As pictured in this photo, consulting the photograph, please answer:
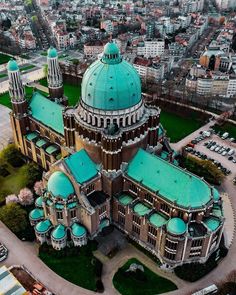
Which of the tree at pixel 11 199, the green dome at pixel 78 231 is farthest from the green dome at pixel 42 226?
the tree at pixel 11 199

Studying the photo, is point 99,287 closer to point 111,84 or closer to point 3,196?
point 3,196

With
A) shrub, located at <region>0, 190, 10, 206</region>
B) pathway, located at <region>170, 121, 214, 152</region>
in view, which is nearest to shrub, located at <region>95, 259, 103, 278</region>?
shrub, located at <region>0, 190, 10, 206</region>

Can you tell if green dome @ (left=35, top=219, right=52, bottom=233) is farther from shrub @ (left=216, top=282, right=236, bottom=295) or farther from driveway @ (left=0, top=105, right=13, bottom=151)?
driveway @ (left=0, top=105, right=13, bottom=151)

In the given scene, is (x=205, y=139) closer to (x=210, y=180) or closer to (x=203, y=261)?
(x=210, y=180)

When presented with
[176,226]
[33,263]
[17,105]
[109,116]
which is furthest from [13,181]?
[176,226]

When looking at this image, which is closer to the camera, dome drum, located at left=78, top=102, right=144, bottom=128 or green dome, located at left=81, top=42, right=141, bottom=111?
green dome, located at left=81, top=42, right=141, bottom=111

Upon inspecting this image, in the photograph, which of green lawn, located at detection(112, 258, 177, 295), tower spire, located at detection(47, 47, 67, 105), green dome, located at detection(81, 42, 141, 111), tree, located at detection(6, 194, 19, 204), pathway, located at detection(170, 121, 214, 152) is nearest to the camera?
green lawn, located at detection(112, 258, 177, 295)
